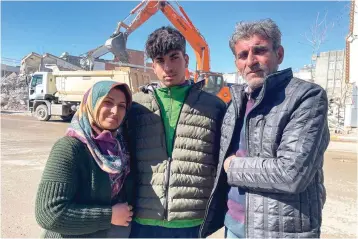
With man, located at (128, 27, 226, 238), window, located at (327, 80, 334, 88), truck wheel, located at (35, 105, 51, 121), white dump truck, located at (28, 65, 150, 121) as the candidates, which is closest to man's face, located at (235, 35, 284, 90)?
man, located at (128, 27, 226, 238)

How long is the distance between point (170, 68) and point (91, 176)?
34.4 inches

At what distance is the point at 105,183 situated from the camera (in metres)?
1.64

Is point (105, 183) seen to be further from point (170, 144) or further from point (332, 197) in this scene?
point (332, 197)

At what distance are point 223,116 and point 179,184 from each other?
1.86 feet

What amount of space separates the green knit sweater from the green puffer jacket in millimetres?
302

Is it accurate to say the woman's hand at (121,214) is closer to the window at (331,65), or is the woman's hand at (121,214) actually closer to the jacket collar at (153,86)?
the jacket collar at (153,86)

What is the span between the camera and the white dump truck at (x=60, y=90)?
14711 mm

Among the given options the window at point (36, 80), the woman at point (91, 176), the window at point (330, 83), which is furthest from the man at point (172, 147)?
the window at point (330, 83)

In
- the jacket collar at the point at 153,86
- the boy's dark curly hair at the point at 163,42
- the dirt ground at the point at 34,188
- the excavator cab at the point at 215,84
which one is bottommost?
the dirt ground at the point at 34,188

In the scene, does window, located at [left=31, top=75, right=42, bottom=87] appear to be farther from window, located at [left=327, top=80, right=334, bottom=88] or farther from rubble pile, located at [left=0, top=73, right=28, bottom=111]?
window, located at [left=327, top=80, right=334, bottom=88]

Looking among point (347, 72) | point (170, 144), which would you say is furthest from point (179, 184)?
point (347, 72)

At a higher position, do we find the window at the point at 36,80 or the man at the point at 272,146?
the window at the point at 36,80

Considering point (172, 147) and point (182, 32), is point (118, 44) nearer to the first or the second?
point (182, 32)

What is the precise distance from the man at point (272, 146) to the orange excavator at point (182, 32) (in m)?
11.5
